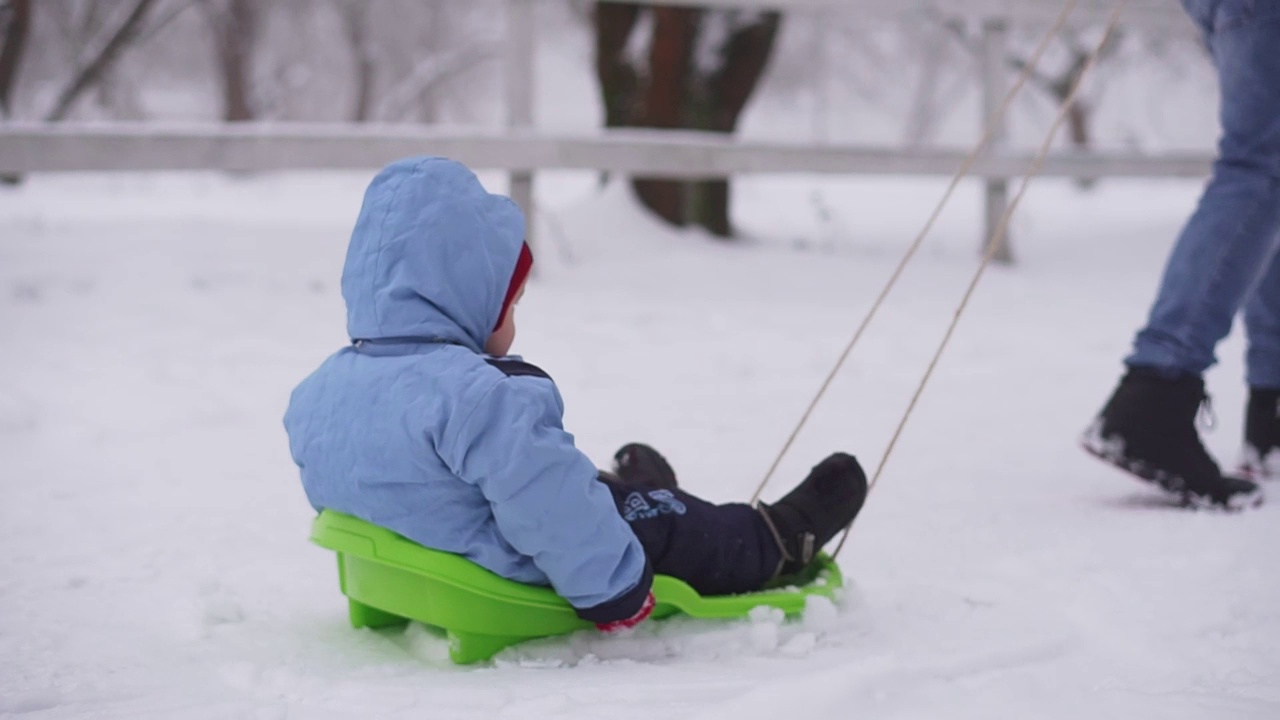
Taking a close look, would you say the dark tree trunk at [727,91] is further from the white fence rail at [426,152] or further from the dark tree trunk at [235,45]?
the dark tree trunk at [235,45]

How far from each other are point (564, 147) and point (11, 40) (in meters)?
3.94

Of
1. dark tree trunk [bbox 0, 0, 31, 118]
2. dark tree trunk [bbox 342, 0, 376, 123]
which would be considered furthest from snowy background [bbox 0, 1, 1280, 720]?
dark tree trunk [bbox 342, 0, 376, 123]

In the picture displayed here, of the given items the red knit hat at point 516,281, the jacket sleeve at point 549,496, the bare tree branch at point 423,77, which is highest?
the red knit hat at point 516,281

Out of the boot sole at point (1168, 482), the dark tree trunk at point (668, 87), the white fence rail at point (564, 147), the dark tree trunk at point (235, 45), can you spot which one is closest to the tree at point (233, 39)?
the dark tree trunk at point (235, 45)

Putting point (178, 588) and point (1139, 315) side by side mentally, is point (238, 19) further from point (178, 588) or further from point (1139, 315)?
point (178, 588)

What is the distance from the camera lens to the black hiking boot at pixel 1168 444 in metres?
2.52

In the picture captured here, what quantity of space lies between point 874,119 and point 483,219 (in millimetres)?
31089

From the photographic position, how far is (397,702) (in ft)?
5.21

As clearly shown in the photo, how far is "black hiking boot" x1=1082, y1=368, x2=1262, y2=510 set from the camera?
2.52 metres

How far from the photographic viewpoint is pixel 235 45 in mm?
11531

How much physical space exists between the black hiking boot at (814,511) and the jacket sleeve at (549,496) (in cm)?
30

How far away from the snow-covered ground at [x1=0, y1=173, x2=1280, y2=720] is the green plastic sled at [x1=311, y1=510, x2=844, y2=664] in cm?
4

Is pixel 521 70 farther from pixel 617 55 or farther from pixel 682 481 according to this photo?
pixel 682 481

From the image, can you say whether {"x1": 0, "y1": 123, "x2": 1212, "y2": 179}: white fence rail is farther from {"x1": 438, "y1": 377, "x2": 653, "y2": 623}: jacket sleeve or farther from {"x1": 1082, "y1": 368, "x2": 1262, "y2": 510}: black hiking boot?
{"x1": 438, "y1": 377, "x2": 653, "y2": 623}: jacket sleeve
